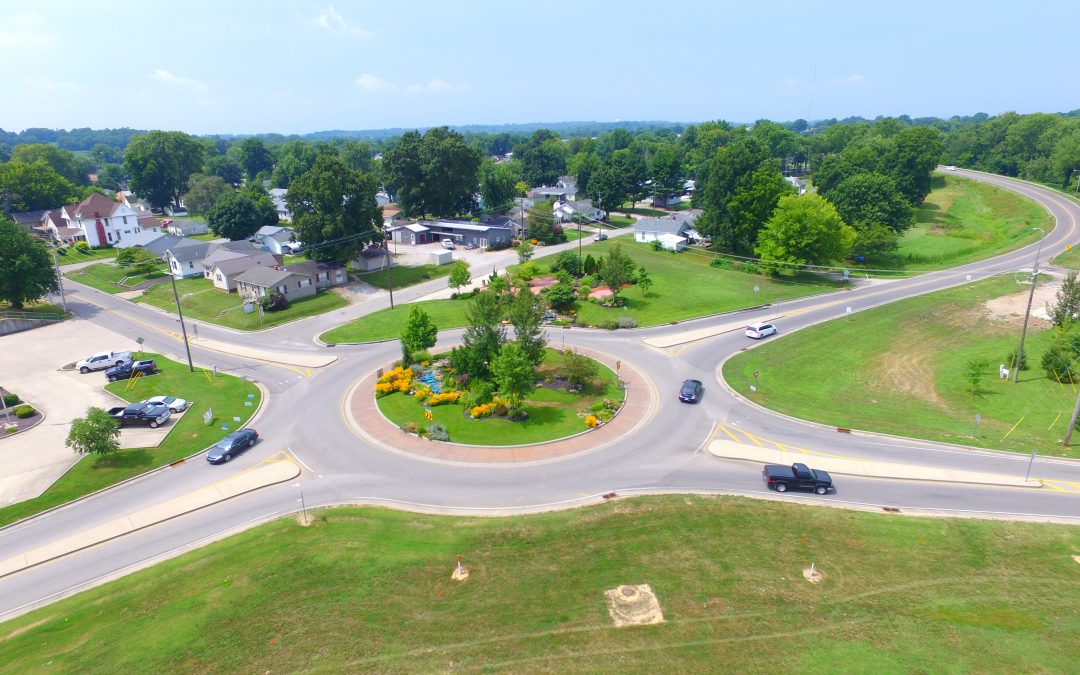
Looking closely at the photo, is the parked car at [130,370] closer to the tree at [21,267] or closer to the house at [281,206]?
the tree at [21,267]

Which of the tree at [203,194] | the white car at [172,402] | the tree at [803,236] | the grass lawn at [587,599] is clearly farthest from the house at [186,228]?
the tree at [803,236]

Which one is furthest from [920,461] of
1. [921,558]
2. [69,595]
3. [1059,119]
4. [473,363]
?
[1059,119]

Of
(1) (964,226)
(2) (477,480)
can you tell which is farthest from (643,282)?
(1) (964,226)

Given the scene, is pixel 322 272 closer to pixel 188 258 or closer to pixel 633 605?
pixel 188 258

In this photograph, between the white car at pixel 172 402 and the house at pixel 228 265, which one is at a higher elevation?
the house at pixel 228 265

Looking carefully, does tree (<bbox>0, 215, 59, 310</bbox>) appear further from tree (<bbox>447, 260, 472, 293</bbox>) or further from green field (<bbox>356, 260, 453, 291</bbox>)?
tree (<bbox>447, 260, 472, 293</bbox>)

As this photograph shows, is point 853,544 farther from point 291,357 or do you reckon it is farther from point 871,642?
point 291,357

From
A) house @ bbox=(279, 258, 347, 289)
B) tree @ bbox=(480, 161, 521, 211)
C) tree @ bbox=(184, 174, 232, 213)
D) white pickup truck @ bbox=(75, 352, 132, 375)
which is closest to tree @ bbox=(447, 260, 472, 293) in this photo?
house @ bbox=(279, 258, 347, 289)
